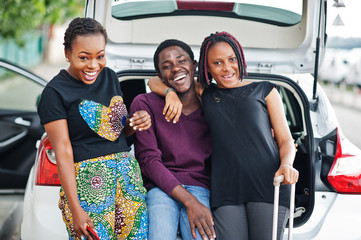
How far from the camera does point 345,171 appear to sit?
250cm

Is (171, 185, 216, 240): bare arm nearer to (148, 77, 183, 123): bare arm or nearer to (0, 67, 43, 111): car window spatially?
(148, 77, 183, 123): bare arm

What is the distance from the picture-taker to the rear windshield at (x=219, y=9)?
3238 mm

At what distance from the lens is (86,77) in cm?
217

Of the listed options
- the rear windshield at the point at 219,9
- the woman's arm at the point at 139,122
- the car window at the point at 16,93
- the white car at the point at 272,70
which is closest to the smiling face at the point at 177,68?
the white car at the point at 272,70

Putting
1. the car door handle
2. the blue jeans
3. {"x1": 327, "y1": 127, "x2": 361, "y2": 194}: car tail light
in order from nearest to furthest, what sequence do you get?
the blue jeans, {"x1": 327, "y1": 127, "x2": 361, "y2": 194}: car tail light, the car door handle

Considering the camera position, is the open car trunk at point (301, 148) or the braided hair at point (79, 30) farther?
the open car trunk at point (301, 148)

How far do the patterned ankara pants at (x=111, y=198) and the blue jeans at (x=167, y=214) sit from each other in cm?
6

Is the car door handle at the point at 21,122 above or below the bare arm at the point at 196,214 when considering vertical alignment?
above

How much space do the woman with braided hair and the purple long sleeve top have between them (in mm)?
125

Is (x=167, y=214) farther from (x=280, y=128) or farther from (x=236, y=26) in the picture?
(x=236, y=26)

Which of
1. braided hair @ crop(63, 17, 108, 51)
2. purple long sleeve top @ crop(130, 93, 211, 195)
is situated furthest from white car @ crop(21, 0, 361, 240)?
braided hair @ crop(63, 17, 108, 51)

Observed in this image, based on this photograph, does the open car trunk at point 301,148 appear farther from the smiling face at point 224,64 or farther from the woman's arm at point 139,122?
the woman's arm at point 139,122

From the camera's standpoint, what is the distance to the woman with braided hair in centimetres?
232

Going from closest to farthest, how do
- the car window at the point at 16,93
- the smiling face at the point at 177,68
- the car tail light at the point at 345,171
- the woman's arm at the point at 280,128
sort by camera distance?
the woman's arm at the point at 280,128, the car tail light at the point at 345,171, the smiling face at the point at 177,68, the car window at the point at 16,93
